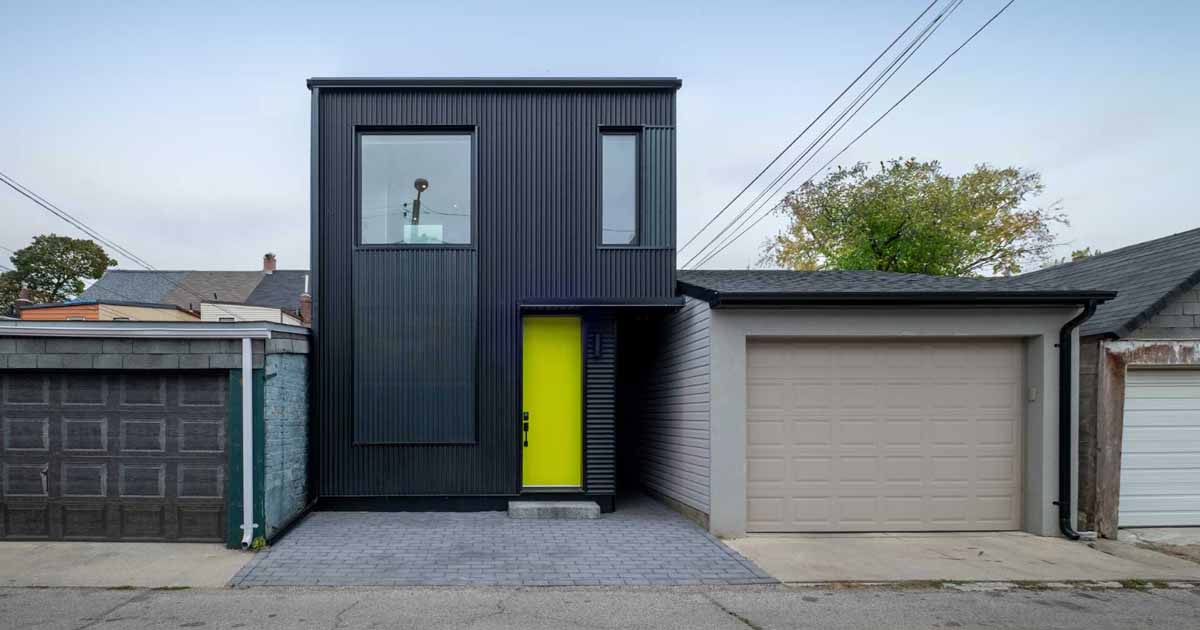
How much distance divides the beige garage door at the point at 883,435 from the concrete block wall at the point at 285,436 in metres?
5.19

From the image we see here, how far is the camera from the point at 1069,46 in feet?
37.6

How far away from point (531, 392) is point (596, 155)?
3.31m

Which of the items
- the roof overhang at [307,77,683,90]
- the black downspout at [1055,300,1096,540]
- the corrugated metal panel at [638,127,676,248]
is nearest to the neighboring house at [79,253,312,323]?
the roof overhang at [307,77,683,90]

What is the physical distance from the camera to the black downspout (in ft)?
24.4

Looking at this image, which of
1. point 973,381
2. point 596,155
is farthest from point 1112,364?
point 596,155

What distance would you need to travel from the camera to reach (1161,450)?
7.70 metres

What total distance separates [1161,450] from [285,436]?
10177mm

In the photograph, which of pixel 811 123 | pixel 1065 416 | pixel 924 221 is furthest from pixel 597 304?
pixel 924 221

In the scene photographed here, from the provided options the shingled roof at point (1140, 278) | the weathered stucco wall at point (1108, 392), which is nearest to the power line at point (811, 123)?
the shingled roof at point (1140, 278)

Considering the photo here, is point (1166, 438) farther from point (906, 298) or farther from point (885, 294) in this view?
point (885, 294)

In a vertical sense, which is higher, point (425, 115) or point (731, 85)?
point (731, 85)

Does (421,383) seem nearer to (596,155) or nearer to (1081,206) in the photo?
(596,155)

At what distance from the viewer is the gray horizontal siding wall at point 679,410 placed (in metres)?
7.79

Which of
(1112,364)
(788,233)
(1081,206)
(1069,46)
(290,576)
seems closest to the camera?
(290,576)
